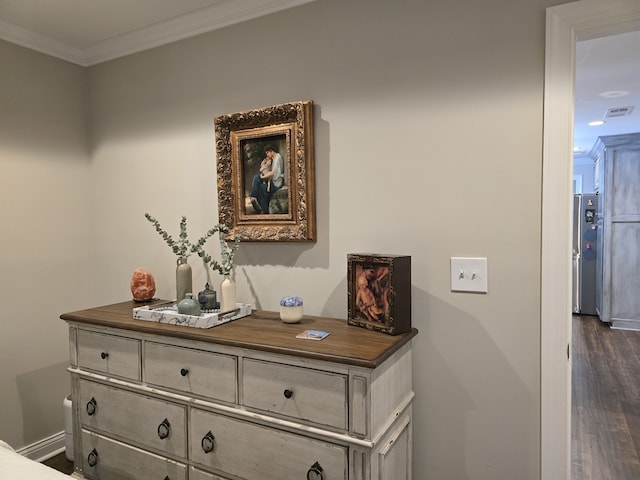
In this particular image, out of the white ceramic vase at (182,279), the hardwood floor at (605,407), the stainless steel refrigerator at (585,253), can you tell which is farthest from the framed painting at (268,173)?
the stainless steel refrigerator at (585,253)

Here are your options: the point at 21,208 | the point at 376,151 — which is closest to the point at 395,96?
the point at 376,151

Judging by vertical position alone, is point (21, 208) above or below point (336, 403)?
above

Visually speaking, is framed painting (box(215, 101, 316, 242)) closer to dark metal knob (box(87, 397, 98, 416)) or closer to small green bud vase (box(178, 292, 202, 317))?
small green bud vase (box(178, 292, 202, 317))

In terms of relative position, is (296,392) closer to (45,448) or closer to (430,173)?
(430,173)

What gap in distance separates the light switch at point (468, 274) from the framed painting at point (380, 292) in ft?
0.62

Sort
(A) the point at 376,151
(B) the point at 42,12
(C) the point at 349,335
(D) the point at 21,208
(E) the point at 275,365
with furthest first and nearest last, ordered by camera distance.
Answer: (D) the point at 21,208
(B) the point at 42,12
(A) the point at 376,151
(C) the point at 349,335
(E) the point at 275,365

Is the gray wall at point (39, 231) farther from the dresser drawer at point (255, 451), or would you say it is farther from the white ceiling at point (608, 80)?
the white ceiling at point (608, 80)

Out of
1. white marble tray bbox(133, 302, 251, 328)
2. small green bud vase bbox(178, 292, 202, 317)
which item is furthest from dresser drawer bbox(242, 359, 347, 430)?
small green bud vase bbox(178, 292, 202, 317)

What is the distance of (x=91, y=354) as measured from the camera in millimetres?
2041

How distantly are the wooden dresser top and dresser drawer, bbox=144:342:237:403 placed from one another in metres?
0.07

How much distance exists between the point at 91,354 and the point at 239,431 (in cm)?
90

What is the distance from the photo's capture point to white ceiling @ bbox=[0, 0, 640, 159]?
2.14 metres

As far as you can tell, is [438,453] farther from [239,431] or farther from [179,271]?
[179,271]

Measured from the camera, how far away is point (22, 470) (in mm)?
1150
